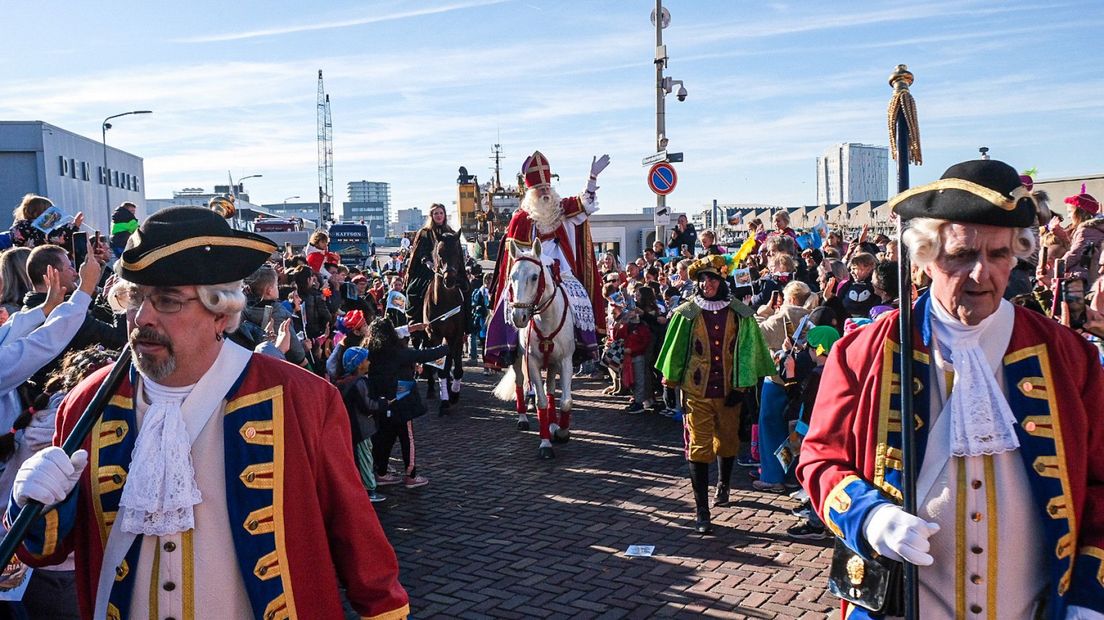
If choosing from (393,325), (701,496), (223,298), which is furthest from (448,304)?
(223,298)

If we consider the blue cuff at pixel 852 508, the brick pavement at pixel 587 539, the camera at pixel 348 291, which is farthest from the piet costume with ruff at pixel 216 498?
the camera at pixel 348 291

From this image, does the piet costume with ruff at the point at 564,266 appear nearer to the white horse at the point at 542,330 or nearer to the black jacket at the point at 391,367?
the white horse at the point at 542,330

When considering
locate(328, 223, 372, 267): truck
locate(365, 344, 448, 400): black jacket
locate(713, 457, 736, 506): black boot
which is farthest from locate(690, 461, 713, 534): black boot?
locate(328, 223, 372, 267): truck

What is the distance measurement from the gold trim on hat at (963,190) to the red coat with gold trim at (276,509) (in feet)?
6.27

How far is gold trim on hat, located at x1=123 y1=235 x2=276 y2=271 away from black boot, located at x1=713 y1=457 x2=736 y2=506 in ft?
17.8

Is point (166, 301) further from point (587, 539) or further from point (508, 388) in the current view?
point (508, 388)

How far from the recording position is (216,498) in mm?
2676

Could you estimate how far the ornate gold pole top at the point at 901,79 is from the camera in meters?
2.94

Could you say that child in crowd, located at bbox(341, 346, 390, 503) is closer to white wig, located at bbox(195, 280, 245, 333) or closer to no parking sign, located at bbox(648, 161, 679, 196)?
white wig, located at bbox(195, 280, 245, 333)

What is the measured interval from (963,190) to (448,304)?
398 inches

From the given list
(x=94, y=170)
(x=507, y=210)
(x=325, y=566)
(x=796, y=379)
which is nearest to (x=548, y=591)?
(x=796, y=379)

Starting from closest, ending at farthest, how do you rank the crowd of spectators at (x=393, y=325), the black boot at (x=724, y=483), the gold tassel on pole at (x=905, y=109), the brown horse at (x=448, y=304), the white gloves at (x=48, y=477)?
the white gloves at (x=48, y=477) < the gold tassel on pole at (x=905, y=109) < the crowd of spectators at (x=393, y=325) < the black boot at (x=724, y=483) < the brown horse at (x=448, y=304)

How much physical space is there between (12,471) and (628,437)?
23.6 feet

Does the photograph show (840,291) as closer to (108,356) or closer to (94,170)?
(108,356)
